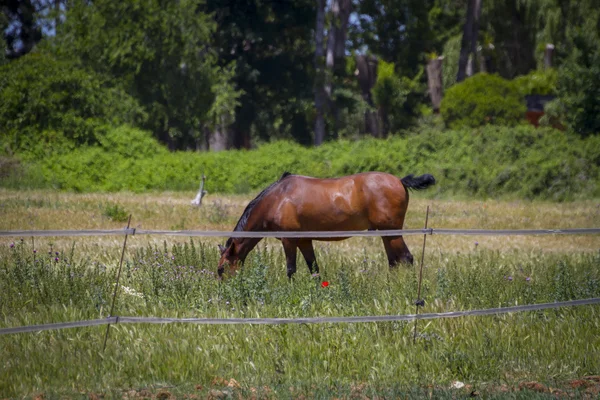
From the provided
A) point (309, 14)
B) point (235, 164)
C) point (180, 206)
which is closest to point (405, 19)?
point (309, 14)

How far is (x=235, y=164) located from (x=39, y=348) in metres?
24.0

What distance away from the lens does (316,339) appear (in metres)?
8.24

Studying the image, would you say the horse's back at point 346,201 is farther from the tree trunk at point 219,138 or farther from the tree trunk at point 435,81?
the tree trunk at point 435,81

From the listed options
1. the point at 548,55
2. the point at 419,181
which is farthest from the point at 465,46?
the point at 419,181

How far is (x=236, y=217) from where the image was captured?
21.3m

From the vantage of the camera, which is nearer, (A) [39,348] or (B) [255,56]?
(A) [39,348]

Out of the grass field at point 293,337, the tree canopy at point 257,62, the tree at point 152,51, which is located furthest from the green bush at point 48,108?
the grass field at point 293,337

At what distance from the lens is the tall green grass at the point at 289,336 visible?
7441 millimetres

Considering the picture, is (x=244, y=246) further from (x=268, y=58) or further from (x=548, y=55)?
(x=548, y=55)

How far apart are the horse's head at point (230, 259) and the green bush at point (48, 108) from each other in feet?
71.0

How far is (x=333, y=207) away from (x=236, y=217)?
356 inches

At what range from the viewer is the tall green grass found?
7.44m

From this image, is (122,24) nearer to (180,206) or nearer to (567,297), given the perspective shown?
(180,206)

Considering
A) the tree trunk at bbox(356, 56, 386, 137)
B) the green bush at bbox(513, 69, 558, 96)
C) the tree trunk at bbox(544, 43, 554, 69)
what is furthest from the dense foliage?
the tree trunk at bbox(544, 43, 554, 69)
